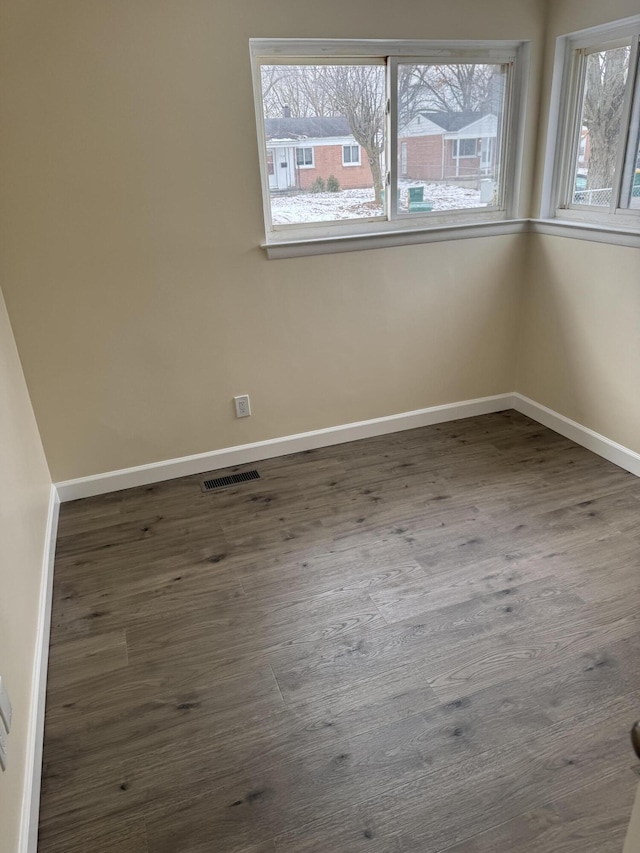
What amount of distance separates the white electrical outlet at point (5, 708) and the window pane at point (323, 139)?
2.27 meters

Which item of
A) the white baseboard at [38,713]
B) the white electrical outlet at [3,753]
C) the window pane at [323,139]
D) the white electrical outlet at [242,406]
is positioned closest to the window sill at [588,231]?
the window pane at [323,139]

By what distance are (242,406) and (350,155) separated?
133 cm

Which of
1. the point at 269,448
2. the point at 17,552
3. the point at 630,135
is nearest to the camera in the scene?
the point at 17,552

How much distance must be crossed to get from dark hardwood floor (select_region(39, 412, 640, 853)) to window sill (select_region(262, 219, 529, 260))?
1.11 metres

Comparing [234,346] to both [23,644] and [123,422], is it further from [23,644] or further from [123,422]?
[23,644]

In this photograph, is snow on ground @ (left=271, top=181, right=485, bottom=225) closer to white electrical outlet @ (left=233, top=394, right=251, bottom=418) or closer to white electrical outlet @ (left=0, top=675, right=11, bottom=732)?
white electrical outlet @ (left=233, top=394, right=251, bottom=418)

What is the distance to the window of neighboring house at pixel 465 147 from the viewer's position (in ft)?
10.2

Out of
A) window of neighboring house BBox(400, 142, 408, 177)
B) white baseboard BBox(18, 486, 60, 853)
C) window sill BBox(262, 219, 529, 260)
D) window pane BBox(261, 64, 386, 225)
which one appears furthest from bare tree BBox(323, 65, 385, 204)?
white baseboard BBox(18, 486, 60, 853)

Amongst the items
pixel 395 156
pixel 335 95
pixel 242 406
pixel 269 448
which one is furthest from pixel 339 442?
pixel 335 95

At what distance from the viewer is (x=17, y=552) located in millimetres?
1890

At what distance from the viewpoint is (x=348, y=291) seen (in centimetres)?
312

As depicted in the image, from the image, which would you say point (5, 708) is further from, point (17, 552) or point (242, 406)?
point (242, 406)

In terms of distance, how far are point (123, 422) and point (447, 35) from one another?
2364mm

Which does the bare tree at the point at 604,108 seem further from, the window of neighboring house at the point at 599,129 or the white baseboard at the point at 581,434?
the white baseboard at the point at 581,434
